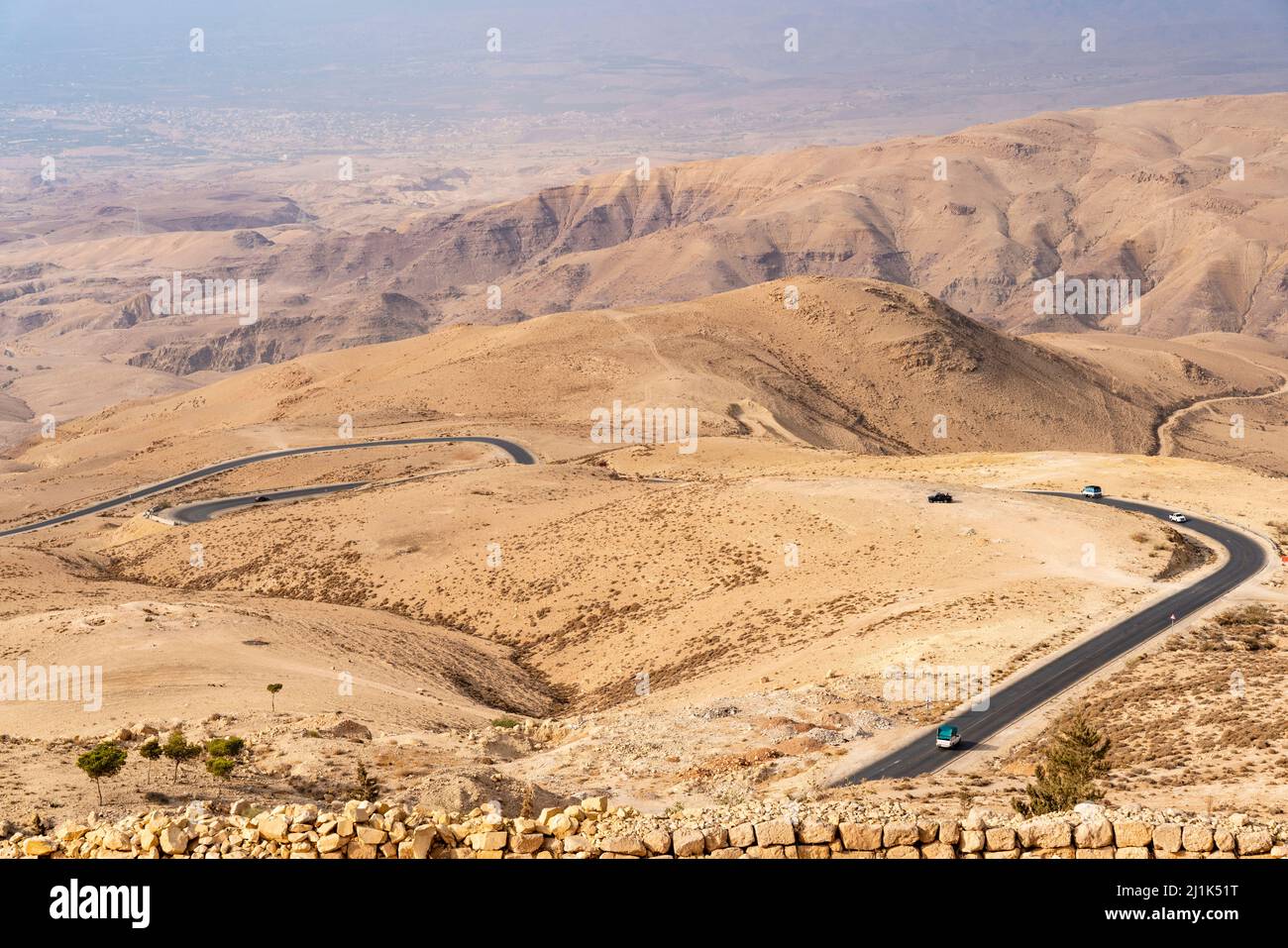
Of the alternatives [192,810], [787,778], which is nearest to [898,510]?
[787,778]

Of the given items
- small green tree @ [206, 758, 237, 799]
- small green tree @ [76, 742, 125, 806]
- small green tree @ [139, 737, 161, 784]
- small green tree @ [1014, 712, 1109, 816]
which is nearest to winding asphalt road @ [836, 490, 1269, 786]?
small green tree @ [1014, 712, 1109, 816]

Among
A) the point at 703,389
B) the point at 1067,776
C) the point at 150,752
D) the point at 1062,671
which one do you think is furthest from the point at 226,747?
the point at 703,389

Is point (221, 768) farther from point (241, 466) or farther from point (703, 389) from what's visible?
point (703, 389)

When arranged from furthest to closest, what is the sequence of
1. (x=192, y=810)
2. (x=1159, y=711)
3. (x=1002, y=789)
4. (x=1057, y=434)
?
1. (x=1057, y=434)
2. (x=1159, y=711)
3. (x=1002, y=789)
4. (x=192, y=810)

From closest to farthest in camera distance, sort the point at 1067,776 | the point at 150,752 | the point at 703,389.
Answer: the point at 1067,776, the point at 150,752, the point at 703,389

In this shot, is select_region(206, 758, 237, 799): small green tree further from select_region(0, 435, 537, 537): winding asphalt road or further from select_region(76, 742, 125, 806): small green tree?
select_region(0, 435, 537, 537): winding asphalt road
